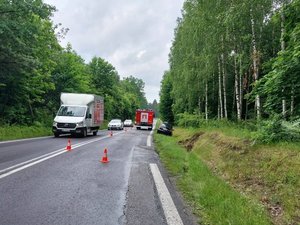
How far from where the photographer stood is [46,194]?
6305 mm

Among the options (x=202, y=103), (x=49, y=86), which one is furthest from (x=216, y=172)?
(x=202, y=103)

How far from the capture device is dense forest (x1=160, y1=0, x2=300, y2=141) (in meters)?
10.0

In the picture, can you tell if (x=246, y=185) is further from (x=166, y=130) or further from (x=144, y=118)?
(x=144, y=118)

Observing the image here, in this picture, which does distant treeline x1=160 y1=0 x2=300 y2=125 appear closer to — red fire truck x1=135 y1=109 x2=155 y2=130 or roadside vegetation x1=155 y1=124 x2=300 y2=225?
roadside vegetation x1=155 y1=124 x2=300 y2=225

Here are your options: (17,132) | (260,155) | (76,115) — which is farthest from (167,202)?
(76,115)

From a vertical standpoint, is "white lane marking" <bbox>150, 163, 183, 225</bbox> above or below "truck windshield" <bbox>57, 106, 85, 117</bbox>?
below

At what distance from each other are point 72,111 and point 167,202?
19673 millimetres

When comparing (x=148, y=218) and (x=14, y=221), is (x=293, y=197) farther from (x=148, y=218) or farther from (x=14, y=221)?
(x=14, y=221)

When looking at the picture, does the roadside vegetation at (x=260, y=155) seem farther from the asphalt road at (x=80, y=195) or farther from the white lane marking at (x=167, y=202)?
the asphalt road at (x=80, y=195)

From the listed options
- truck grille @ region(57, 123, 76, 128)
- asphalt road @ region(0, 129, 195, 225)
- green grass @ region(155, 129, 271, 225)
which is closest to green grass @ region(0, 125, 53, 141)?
truck grille @ region(57, 123, 76, 128)

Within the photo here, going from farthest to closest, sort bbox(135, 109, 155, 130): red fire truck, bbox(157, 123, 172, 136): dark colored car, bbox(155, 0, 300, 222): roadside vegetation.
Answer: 1. bbox(135, 109, 155, 130): red fire truck
2. bbox(157, 123, 172, 136): dark colored car
3. bbox(155, 0, 300, 222): roadside vegetation

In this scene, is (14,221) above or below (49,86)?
below

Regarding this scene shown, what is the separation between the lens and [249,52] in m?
19.9

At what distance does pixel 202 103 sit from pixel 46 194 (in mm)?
35416
